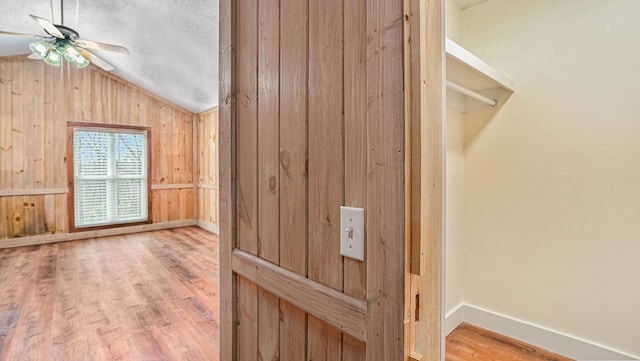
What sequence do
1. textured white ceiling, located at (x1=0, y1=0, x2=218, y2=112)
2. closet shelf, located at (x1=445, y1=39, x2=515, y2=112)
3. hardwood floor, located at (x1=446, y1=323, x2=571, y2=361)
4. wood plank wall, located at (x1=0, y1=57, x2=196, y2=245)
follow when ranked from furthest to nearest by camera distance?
wood plank wall, located at (x1=0, y1=57, x2=196, y2=245)
textured white ceiling, located at (x1=0, y1=0, x2=218, y2=112)
hardwood floor, located at (x1=446, y1=323, x2=571, y2=361)
closet shelf, located at (x1=445, y1=39, x2=515, y2=112)

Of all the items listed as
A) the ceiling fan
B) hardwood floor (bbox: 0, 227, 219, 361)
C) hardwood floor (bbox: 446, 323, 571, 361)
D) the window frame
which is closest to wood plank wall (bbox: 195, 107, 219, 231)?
the window frame

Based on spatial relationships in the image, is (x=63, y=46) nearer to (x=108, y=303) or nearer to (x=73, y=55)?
(x=73, y=55)

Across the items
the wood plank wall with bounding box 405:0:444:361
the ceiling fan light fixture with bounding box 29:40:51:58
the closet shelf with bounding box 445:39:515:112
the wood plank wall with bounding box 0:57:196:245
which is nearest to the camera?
the wood plank wall with bounding box 405:0:444:361

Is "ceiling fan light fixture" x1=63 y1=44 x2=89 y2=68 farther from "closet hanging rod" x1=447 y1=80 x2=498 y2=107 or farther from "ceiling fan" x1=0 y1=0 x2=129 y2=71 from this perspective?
"closet hanging rod" x1=447 y1=80 x2=498 y2=107

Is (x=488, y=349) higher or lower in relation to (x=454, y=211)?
lower

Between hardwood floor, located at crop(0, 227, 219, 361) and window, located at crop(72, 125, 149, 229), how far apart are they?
0.93 metres

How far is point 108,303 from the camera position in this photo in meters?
2.75

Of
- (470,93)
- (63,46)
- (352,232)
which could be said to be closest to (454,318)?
(470,93)

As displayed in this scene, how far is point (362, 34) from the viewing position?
677mm

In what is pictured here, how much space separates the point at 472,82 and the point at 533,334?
5.91 feet

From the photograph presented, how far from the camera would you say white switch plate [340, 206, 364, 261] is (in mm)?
677

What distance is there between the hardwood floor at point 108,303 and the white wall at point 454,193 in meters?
1.78

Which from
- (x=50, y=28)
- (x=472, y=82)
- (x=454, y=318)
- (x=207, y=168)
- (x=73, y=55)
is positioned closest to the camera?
(x=472, y=82)

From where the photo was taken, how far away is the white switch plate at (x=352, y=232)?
677 mm
